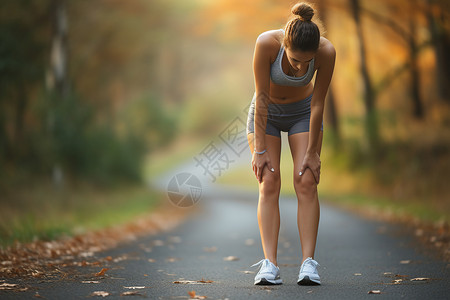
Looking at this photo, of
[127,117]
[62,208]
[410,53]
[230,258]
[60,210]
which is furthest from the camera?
[127,117]

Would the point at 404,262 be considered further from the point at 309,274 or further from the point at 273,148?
the point at 273,148

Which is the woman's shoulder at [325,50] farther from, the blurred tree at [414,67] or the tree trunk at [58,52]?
the tree trunk at [58,52]

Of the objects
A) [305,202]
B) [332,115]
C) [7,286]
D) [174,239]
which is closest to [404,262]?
[305,202]

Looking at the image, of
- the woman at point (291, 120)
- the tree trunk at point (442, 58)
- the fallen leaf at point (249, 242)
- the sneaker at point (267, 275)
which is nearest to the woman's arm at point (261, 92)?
the woman at point (291, 120)

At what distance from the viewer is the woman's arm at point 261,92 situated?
14.0 ft

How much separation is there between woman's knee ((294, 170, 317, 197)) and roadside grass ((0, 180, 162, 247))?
397cm

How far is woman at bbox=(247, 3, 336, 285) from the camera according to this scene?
4.24 metres

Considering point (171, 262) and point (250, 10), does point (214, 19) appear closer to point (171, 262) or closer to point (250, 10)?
point (250, 10)

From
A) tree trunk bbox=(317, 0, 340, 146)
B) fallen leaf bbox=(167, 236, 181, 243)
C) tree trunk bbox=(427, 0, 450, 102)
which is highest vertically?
tree trunk bbox=(317, 0, 340, 146)

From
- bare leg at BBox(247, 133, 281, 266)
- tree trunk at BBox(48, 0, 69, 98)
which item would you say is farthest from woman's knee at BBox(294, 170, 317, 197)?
tree trunk at BBox(48, 0, 69, 98)

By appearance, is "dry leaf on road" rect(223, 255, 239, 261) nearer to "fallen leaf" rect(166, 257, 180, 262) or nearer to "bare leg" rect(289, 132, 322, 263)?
"fallen leaf" rect(166, 257, 180, 262)

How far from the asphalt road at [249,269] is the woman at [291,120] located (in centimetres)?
41

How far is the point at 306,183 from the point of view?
4488 millimetres

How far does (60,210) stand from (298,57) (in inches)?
439
